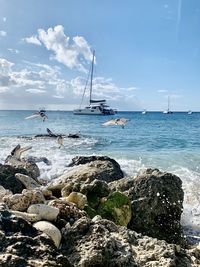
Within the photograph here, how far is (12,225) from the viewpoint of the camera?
3.70m


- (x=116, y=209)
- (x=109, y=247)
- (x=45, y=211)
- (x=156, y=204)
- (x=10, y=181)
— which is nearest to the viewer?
(x=109, y=247)

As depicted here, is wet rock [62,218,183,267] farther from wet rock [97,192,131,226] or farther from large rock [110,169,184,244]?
large rock [110,169,184,244]

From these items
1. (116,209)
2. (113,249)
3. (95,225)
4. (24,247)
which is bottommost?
(116,209)

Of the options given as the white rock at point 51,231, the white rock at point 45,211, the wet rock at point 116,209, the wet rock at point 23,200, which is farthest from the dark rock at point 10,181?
the white rock at point 51,231

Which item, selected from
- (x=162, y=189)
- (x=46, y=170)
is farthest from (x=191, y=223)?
(x=46, y=170)

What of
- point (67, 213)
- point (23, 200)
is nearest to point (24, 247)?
point (67, 213)

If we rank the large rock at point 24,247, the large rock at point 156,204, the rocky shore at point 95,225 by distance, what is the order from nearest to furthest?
1. the large rock at point 24,247
2. the rocky shore at point 95,225
3. the large rock at point 156,204

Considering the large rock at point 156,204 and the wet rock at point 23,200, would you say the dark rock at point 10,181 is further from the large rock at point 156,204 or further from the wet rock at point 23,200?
the wet rock at point 23,200

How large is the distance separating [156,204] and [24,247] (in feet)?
17.4

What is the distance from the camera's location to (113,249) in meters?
4.15

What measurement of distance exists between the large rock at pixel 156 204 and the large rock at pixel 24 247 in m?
4.36

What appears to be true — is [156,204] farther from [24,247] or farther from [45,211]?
[24,247]

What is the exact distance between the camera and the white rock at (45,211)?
4984mm

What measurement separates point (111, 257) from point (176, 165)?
55.3 feet
